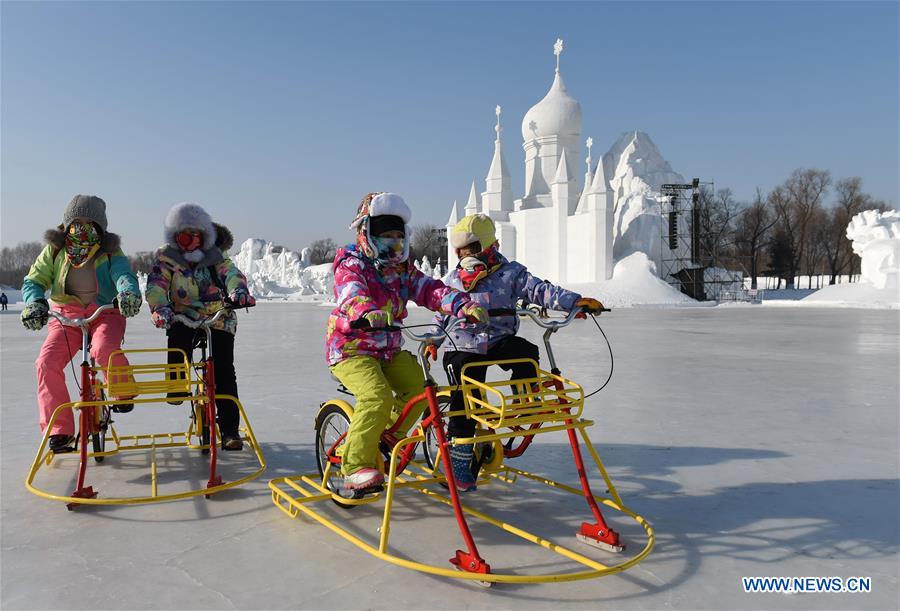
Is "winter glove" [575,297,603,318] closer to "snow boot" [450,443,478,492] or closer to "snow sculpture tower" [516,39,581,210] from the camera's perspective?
"snow boot" [450,443,478,492]

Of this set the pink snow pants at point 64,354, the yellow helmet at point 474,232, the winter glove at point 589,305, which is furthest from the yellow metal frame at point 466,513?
the pink snow pants at point 64,354

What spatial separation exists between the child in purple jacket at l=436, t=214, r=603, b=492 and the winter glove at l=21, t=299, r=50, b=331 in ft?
8.33

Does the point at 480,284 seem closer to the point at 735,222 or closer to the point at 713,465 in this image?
the point at 713,465

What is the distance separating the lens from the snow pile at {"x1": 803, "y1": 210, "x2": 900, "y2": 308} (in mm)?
34812

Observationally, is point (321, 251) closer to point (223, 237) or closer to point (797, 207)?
point (797, 207)

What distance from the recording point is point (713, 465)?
4559mm

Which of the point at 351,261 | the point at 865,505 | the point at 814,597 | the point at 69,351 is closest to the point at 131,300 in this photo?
the point at 69,351

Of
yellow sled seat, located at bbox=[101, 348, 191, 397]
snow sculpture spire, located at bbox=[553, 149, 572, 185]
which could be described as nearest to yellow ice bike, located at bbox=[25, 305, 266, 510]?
yellow sled seat, located at bbox=[101, 348, 191, 397]

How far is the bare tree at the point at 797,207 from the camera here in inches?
2306

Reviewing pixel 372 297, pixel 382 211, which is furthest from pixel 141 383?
pixel 382 211

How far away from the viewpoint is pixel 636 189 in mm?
49406

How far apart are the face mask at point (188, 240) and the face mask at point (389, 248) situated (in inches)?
72.8

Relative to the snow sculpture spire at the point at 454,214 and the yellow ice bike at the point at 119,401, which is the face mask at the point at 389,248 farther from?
the snow sculpture spire at the point at 454,214

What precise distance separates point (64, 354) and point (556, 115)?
149 ft
